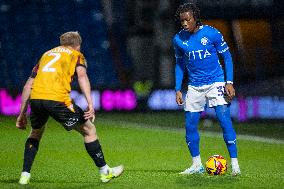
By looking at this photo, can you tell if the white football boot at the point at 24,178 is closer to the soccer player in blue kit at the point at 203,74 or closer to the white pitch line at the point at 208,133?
the soccer player in blue kit at the point at 203,74

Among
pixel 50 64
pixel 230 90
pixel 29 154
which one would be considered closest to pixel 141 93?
pixel 230 90

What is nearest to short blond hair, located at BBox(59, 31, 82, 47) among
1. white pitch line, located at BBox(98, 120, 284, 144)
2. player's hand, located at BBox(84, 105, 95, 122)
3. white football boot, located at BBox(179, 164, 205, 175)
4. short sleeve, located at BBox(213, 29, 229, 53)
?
player's hand, located at BBox(84, 105, 95, 122)

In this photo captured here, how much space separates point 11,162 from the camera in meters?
12.1

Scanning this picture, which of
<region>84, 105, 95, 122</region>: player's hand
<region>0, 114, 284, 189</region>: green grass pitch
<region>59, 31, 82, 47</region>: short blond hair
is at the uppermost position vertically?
<region>59, 31, 82, 47</region>: short blond hair

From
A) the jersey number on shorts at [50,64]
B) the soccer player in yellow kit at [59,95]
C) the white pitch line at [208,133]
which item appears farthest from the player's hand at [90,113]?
the white pitch line at [208,133]

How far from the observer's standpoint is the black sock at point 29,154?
9188mm

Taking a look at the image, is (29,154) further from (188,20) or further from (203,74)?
(188,20)

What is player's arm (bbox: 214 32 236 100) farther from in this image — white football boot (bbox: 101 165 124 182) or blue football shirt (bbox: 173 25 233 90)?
white football boot (bbox: 101 165 124 182)

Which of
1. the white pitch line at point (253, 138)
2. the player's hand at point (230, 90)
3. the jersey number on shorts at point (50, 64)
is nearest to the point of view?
the jersey number on shorts at point (50, 64)

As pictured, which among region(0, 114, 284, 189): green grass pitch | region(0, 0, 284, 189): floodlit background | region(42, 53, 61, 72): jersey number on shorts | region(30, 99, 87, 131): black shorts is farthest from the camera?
region(0, 0, 284, 189): floodlit background

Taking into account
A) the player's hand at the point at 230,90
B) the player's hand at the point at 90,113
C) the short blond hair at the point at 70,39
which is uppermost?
the short blond hair at the point at 70,39

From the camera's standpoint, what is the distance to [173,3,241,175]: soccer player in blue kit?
33.2 feet

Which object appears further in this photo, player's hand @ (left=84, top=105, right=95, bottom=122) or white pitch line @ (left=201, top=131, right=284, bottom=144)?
white pitch line @ (left=201, top=131, right=284, bottom=144)

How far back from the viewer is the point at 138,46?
92.3 feet
